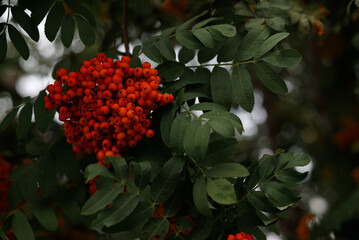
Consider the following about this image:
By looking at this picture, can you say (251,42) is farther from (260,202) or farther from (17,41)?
(17,41)

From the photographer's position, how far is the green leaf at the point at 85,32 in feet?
5.26

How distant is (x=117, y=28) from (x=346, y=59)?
3160mm

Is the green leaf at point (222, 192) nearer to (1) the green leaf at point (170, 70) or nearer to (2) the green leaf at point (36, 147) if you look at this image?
(1) the green leaf at point (170, 70)

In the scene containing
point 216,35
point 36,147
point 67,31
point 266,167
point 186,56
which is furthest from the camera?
point 36,147

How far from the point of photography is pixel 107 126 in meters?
1.35

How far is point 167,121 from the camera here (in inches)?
53.3

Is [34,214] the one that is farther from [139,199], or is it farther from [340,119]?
[340,119]

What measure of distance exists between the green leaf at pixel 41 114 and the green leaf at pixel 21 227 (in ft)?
1.36

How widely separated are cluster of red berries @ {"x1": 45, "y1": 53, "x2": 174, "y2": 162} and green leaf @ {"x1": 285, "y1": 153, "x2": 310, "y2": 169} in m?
0.49

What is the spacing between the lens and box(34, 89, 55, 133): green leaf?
5.20 ft

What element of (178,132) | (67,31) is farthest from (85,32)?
(178,132)

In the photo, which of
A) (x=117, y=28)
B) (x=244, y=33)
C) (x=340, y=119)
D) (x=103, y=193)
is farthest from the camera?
(x=340, y=119)

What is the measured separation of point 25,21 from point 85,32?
0.80ft

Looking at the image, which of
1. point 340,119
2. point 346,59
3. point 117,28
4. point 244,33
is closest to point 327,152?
point 340,119
